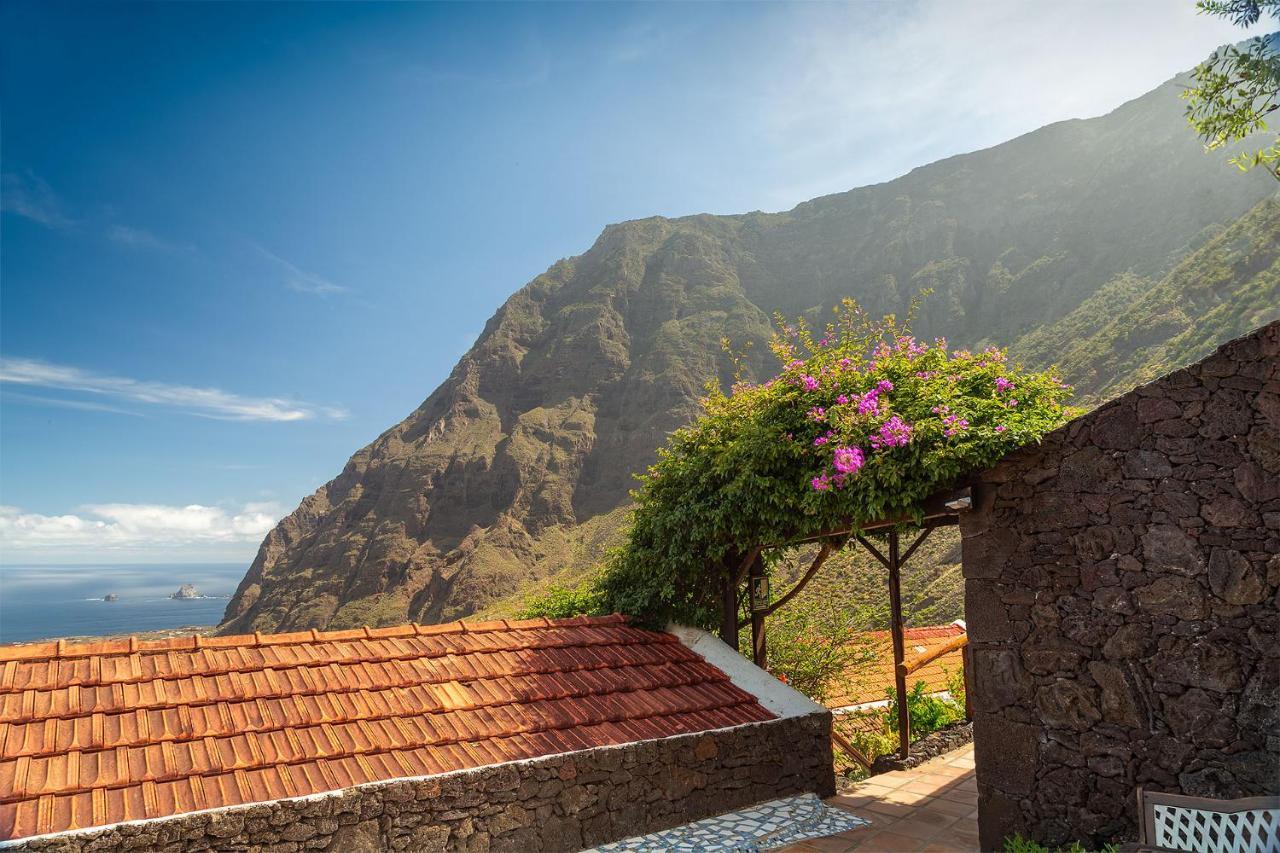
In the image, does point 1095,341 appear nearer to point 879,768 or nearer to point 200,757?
point 879,768

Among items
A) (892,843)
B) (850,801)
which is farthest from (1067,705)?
(850,801)

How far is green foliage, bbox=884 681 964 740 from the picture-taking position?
8.87 metres

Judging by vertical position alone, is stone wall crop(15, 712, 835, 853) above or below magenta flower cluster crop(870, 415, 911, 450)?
below

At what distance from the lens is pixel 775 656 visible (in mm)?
9758

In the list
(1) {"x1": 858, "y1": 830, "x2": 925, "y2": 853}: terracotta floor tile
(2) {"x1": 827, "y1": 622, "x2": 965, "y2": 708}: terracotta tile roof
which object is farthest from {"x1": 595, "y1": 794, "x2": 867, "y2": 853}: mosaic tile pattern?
(2) {"x1": 827, "y1": 622, "x2": 965, "y2": 708}: terracotta tile roof

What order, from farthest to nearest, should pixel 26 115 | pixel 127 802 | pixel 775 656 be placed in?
1. pixel 775 656
2. pixel 26 115
3. pixel 127 802

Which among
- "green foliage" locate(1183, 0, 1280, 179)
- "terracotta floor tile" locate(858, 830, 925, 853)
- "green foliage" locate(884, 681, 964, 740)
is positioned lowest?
"green foliage" locate(884, 681, 964, 740)

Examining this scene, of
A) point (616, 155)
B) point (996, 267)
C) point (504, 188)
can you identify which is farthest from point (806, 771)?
point (996, 267)

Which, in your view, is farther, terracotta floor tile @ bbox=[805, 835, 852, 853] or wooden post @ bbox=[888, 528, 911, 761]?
wooden post @ bbox=[888, 528, 911, 761]

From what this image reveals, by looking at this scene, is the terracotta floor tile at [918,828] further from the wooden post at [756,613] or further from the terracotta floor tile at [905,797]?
the wooden post at [756,613]

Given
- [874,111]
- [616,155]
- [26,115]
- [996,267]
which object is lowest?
[26,115]

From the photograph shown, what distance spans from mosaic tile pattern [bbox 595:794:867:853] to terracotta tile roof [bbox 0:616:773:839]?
67 centimetres

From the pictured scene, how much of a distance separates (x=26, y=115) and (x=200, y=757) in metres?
3.80

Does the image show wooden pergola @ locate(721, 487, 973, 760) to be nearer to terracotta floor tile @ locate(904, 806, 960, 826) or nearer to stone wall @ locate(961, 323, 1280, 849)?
terracotta floor tile @ locate(904, 806, 960, 826)
